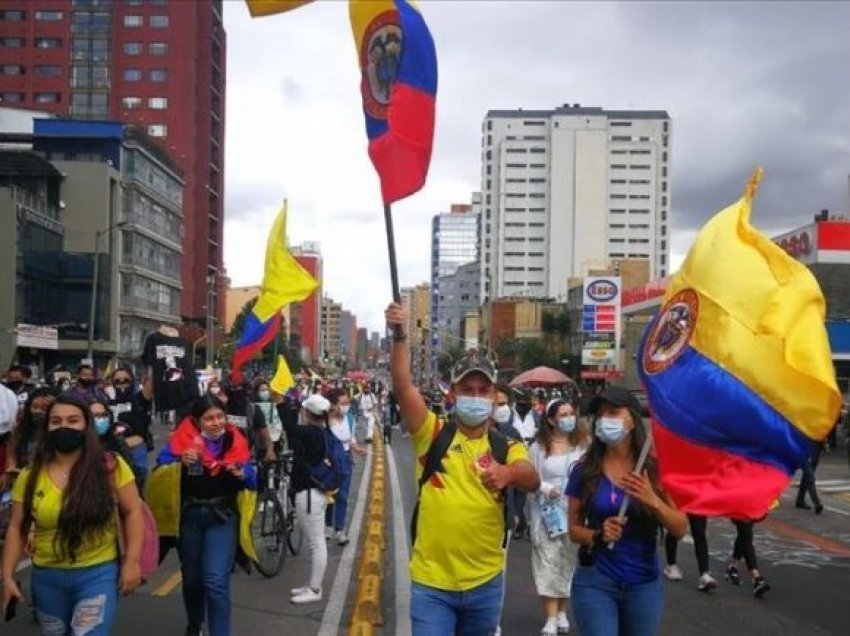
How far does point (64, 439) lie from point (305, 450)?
4461 mm

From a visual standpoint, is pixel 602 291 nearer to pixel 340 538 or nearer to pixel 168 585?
pixel 340 538

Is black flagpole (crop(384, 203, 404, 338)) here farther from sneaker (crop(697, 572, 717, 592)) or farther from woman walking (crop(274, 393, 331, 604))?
sneaker (crop(697, 572, 717, 592))

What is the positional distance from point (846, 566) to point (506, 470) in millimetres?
7468

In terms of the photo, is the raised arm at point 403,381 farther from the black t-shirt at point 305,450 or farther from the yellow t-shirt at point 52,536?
the black t-shirt at point 305,450

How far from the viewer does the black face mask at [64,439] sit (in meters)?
4.57

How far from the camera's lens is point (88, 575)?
14.6 feet

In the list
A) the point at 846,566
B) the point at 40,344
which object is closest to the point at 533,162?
the point at 40,344

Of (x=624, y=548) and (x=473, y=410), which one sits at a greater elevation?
(x=473, y=410)

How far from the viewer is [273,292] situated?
39.9 ft

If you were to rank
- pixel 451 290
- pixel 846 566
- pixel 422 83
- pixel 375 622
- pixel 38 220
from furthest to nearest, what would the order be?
pixel 451 290, pixel 38 220, pixel 846 566, pixel 375 622, pixel 422 83

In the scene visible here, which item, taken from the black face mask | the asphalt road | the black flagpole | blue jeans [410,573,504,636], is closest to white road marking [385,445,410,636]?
the asphalt road

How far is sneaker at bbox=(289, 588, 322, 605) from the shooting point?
801 centimetres

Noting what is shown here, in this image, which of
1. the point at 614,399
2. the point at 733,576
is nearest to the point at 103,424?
the point at 614,399

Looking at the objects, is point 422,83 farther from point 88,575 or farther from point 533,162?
point 533,162
